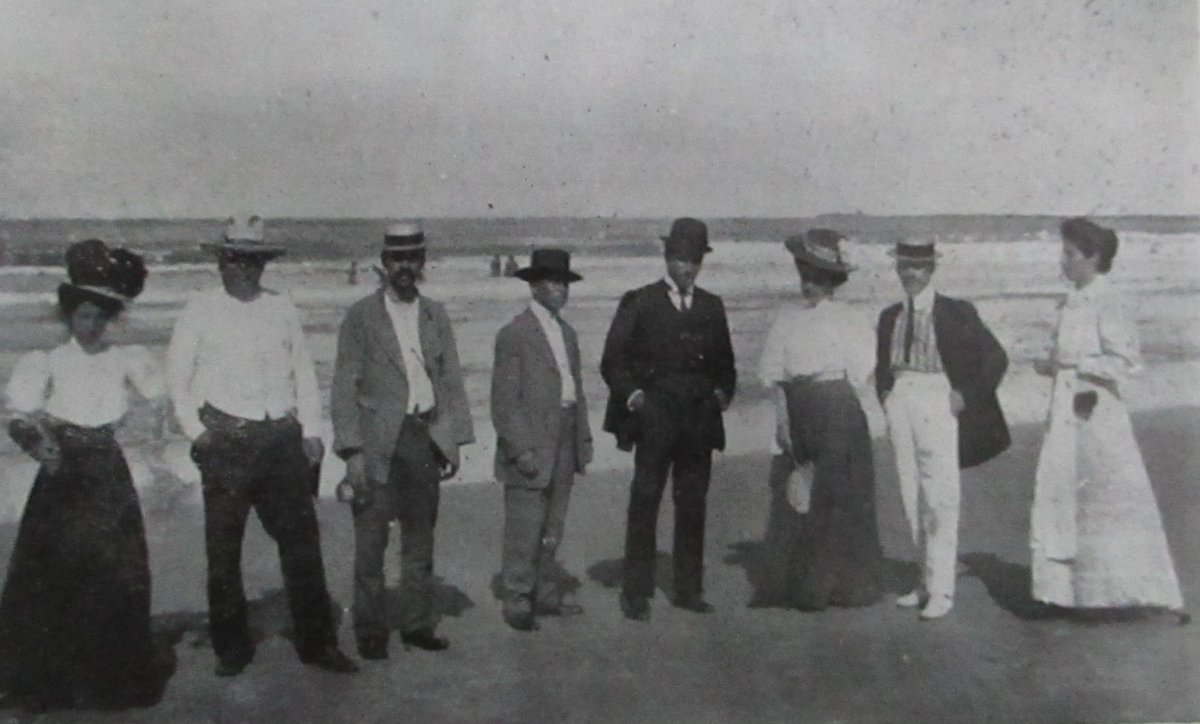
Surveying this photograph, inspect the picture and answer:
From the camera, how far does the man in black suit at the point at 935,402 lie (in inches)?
214

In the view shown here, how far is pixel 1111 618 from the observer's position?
536 cm

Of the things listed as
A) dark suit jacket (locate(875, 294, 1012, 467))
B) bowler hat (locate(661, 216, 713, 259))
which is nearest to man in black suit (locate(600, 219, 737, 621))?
bowler hat (locate(661, 216, 713, 259))

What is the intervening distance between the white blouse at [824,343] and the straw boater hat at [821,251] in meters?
0.17

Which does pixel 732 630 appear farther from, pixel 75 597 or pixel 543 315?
pixel 75 597

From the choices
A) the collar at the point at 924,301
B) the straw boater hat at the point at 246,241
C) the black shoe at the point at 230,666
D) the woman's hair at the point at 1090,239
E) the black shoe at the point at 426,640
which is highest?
the woman's hair at the point at 1090,239

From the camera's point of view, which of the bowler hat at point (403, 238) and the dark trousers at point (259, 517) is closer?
the dark trousers at point (259, 517)

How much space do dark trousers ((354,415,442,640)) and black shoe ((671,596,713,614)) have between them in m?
1.19

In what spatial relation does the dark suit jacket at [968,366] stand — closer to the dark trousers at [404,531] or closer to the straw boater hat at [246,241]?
the dark trousers at [404,531]

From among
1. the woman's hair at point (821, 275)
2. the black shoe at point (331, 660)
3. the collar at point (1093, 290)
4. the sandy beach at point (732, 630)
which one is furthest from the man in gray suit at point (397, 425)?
the collar at point (1093, 290)

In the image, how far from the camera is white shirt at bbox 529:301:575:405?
211 inches

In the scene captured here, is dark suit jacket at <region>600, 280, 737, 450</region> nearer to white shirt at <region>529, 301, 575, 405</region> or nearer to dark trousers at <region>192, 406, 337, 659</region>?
white shirt at <region>529, 301, 575, 405</region>

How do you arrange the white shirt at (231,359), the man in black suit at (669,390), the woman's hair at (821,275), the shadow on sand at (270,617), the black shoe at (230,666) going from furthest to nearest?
1. the woman's hair at (821,275)
2. the man in black suit at (669,390)
3. the shadow on sand at (270,617)
4. the black shoe at (230,666)
5. the white shirt at (231,359)

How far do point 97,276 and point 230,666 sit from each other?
1.59 metres

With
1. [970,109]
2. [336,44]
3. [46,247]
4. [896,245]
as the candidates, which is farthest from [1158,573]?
[46,247]
